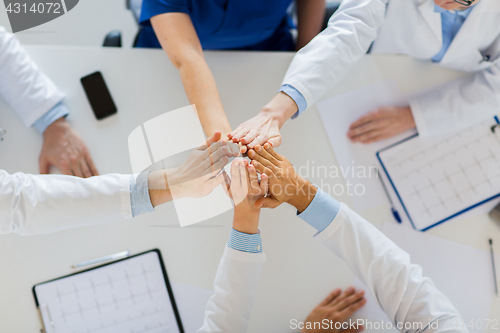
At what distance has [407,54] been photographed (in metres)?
1.01

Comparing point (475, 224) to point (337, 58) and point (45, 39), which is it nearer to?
point (337, 58)

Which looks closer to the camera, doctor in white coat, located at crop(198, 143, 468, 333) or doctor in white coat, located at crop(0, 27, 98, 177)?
doctor in white coat, located at crop(198, 143, 468, 333)

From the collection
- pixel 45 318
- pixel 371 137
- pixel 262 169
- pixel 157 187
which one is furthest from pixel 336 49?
pixel 45 318

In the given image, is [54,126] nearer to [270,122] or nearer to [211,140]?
[211,140]

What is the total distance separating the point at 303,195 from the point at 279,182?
70 millimetres

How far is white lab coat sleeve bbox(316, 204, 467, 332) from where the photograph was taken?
79 cm

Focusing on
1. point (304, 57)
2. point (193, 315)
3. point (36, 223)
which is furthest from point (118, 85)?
point (193, 315)

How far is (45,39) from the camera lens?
1562 mm

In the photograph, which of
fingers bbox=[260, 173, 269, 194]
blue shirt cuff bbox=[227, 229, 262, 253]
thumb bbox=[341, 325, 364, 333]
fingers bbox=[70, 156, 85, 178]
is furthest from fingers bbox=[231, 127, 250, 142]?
thumb bbox=[341, 325, 364, 333]

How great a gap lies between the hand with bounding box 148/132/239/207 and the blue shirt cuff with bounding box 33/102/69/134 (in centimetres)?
33

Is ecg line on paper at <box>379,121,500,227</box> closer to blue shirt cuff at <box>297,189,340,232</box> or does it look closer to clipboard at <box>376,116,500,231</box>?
clipboard at <box>376,116,500,231</box>

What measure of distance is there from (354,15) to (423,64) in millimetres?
293

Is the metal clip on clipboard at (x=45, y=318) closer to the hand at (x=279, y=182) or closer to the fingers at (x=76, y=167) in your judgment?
the fingers at (x=76, y=167)

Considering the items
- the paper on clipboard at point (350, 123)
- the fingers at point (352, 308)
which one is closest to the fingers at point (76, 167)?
the paper on clipboard at point (350, 123)
